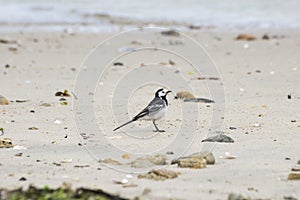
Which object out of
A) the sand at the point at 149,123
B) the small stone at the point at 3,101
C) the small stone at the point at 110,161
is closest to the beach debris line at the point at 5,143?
the sand at the point at 149,123

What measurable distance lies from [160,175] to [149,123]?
6.33 ft

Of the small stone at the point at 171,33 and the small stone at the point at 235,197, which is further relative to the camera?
the small stone at the point at 171,33

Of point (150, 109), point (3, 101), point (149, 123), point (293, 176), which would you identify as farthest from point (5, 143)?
point (293, 176)

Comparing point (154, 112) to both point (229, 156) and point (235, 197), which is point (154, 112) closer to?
point (229, 156)

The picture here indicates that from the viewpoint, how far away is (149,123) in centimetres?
664

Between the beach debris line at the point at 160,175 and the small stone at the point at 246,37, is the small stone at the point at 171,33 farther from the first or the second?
the beach debris line at the point at 160,175

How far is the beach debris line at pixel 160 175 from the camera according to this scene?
4696 mm

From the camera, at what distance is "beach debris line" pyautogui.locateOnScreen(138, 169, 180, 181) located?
15.4 ft

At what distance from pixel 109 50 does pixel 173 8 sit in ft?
22.0

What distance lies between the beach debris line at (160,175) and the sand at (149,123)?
Answer: 0.04 meters

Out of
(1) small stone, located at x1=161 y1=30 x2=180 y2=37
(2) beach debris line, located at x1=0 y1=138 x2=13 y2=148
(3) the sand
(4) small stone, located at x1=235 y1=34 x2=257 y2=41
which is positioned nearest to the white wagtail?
(3) the sand

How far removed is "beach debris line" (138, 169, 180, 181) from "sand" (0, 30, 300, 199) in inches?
1.6

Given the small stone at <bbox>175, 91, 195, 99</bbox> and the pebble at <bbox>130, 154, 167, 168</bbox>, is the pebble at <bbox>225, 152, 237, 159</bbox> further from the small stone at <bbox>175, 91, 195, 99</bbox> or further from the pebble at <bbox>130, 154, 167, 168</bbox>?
the small stone at <bbox>175, 91, 195, 99</bbox>

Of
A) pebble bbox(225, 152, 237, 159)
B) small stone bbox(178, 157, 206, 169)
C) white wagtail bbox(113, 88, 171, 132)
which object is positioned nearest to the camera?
small stone bbox(178, 157, 206, 169)
